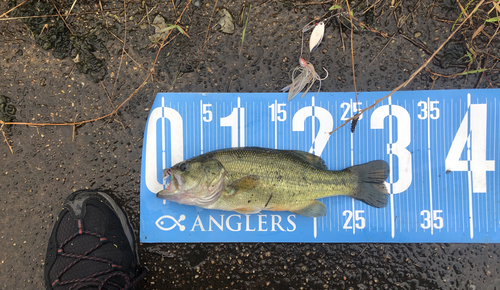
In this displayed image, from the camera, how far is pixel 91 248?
8.00ft

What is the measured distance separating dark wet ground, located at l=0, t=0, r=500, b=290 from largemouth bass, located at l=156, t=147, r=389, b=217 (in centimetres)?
60

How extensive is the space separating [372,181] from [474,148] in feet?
3.79

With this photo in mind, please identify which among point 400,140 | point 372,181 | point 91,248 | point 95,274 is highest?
point 400,140

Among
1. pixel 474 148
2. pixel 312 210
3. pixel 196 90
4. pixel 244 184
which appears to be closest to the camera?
pixel 244 184

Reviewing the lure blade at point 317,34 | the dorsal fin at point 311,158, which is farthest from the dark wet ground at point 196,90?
the dorsal fin at point 311,158

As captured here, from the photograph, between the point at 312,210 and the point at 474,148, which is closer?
the point at 312,210

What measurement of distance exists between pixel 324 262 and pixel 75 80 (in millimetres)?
3324

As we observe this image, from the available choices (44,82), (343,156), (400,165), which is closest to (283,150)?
(343,156)

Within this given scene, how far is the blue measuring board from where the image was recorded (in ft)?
7.97

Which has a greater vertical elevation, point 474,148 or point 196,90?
point 196,90

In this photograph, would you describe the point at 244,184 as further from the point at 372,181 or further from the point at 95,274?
the point at 95,274

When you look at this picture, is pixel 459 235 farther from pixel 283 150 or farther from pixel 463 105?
pixel 283 150

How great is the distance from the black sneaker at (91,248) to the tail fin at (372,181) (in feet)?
7.83

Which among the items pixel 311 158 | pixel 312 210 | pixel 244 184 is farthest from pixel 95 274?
pixel 311 158
